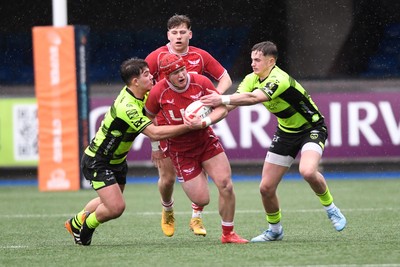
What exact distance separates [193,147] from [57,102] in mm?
6781

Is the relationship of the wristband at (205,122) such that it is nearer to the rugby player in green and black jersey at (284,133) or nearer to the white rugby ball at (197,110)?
the white rugby ball at (197,110)

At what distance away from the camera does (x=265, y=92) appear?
30.2ft

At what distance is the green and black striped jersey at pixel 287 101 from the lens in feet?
30.5

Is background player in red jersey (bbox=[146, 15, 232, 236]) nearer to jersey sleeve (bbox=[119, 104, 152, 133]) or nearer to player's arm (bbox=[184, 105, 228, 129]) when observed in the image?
jersey sleeve (bbox=[119, 104, 152, 133])

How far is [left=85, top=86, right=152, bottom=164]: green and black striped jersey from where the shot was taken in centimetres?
908

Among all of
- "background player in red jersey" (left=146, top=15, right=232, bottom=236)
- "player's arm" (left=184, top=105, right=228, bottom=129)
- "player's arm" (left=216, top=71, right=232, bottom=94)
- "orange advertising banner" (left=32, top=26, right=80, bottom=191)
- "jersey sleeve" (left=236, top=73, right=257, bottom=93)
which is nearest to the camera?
"player's arm" (left=184, top=105, right=228, bottom=129)

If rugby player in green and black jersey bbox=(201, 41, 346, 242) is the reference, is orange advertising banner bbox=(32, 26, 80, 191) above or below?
below

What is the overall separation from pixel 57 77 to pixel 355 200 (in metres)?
4.95

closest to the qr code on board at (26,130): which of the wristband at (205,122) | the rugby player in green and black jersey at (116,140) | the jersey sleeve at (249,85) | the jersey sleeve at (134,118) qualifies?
the rugby player in green and black jersey at (116,140)

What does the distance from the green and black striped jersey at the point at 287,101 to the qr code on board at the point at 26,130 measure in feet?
27.0

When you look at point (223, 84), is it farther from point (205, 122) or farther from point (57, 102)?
point (57, 102)

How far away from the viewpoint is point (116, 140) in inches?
366

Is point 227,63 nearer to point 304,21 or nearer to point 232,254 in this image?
point 304,21

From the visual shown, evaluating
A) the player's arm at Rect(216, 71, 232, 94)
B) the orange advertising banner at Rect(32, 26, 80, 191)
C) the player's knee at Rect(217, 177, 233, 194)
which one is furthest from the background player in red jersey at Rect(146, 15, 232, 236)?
the orange advertising banner at Rect(32, 26, 80, 191)
